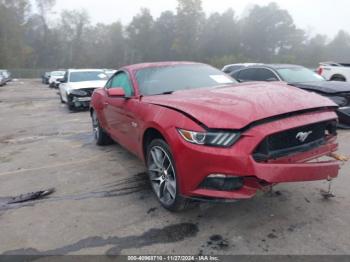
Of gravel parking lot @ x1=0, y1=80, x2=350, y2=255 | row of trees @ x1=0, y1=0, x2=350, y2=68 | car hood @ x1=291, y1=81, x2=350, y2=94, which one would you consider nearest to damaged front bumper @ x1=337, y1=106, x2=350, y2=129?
car hood @ x1=291, y1=81, x2=350, y2=94

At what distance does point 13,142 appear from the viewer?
8.34 meters

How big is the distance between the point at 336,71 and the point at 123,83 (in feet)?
33.2

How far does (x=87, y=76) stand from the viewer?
49.7 feet

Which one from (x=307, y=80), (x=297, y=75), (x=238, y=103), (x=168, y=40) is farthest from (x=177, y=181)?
(x=168, y=40)

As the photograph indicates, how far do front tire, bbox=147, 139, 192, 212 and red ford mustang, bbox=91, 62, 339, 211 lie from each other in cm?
1

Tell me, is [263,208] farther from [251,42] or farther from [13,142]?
[251,42]

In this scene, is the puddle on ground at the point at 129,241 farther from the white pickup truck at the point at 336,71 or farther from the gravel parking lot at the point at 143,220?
the white pickup truck at the point at 336,71

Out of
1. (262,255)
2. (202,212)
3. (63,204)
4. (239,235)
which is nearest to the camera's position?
(262,255)

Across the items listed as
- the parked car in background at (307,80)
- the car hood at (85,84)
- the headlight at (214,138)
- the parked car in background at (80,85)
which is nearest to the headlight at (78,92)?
the parked car in background at (80,85)

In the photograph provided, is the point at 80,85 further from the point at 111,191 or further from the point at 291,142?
the point at 291,142

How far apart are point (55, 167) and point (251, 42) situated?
62.0 meters

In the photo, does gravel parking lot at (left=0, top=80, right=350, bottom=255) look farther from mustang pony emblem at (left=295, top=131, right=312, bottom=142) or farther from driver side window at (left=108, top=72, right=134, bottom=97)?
driver side window at (left=108, top=72, right=134, bottom=97)

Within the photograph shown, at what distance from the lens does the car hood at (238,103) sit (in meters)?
3.32


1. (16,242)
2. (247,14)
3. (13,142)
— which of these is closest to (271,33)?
(247,14)
